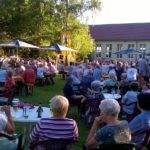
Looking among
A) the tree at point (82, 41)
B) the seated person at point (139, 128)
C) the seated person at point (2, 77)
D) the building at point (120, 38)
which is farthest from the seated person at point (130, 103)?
the building at point (120, 38)

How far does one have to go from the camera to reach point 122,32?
60156 mm

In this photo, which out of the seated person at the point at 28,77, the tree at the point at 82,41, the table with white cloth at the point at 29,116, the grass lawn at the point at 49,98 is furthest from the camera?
the tree at the point at 82,41

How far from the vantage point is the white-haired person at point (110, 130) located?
4824 millimetres

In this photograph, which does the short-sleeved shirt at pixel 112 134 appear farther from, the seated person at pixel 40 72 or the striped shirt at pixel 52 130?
the seated person at pixel 40 72

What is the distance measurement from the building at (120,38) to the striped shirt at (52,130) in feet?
167

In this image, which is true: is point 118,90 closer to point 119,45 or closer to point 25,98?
point 25,98

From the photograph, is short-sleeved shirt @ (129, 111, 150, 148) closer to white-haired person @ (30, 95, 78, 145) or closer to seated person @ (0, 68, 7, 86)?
white-haired person @ (30, 95, 78, 145)

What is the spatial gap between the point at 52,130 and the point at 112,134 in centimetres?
72

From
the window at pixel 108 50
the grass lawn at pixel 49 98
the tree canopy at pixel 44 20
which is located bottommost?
the grass lawn at pixel 49 98

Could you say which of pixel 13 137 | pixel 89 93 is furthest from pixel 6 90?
pixel 13 137

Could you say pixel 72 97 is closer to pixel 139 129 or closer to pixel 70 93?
pixel 70 93

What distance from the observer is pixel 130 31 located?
59.5m

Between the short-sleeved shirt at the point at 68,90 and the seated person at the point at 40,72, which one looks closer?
the short-sleeved shirt at the point at 68,90

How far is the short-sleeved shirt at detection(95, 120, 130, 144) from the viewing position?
4.82 m
